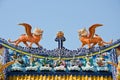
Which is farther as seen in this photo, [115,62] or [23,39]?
[23,39]

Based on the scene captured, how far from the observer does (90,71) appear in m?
9.73

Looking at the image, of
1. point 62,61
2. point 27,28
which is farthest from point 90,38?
point 27,28

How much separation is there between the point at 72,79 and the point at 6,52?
7.35ft

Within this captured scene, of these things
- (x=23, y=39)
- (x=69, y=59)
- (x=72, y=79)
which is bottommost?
(x=72, y=79)

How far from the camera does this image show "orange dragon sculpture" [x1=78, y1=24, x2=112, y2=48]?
10.1 meters

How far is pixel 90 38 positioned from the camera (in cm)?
1020

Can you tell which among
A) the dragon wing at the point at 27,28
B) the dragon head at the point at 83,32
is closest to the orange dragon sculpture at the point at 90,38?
the dragon head at the point at 83,32

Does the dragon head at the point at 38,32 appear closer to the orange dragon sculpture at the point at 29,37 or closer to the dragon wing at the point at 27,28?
the orange dragon sculpture at the point at 29,37

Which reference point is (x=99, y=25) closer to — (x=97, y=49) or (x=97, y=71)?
(x=97, y=49)

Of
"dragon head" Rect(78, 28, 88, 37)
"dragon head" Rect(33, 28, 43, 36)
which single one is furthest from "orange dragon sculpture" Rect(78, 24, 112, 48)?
"dragon head" Rect(33, 28, 43, 36)

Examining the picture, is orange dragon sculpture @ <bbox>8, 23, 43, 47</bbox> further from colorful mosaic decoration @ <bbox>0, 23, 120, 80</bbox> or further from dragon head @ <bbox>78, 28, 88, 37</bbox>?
dragon head @ <bbox>78, 28, 88, 37</bbox>

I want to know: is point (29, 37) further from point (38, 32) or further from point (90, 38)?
point (90, 38)

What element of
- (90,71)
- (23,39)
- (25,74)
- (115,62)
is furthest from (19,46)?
(115,62)

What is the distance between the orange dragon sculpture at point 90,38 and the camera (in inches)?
398
